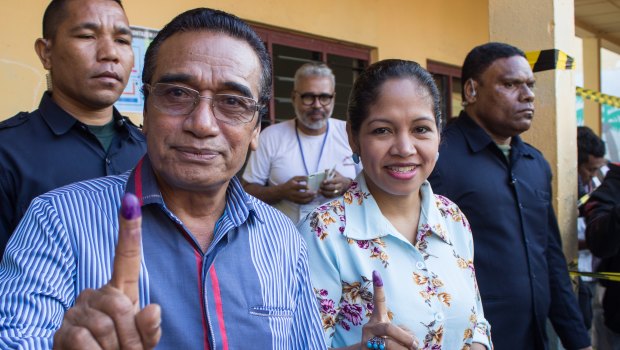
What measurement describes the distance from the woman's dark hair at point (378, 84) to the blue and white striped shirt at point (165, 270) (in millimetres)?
640

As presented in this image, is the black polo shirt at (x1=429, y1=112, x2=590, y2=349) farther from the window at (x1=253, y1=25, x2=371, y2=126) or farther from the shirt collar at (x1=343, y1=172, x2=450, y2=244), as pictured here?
the window at (x1=253, y1=25, x2=371, y2=126)

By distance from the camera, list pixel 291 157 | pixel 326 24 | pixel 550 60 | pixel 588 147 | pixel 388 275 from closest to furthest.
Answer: pixel 388 275 < pixel 550 60 < pixel 291 157 < pixel 588 147 < pixel 326 24

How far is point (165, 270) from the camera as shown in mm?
1245

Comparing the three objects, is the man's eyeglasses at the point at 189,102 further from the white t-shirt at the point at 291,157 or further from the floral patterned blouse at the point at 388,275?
the white t-shirt at the point at 291,157

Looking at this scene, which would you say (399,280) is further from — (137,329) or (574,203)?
(574,203)

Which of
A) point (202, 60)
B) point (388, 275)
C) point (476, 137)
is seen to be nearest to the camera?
point (202, 60)

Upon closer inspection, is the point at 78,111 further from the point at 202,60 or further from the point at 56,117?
the point at 202,60

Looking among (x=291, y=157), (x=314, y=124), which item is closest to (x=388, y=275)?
(x=291, y=157)

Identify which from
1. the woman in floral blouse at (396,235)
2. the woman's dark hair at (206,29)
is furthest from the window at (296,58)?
the woman's dark hair at (206,29)

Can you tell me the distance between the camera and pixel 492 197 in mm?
2621

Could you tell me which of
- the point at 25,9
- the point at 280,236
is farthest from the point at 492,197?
the point at 25,9

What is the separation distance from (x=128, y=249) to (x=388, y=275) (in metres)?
1.02

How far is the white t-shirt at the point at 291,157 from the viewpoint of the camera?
3.85m

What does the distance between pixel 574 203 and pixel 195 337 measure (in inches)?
118
